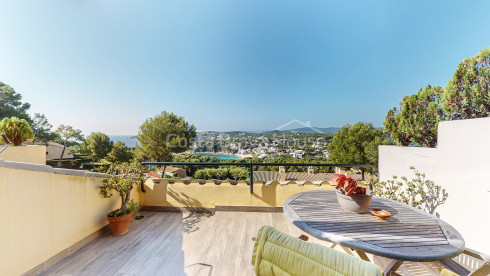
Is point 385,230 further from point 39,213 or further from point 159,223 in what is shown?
point 39,213

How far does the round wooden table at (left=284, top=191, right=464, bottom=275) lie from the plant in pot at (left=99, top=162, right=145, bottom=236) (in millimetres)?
2138

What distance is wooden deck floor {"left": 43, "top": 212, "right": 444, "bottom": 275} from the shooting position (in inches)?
62.5

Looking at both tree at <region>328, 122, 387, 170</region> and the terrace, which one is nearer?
the terrace

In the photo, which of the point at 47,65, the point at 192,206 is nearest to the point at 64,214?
the point at 192,206

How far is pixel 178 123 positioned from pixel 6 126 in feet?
42.6

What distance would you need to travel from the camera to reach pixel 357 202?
1.24m

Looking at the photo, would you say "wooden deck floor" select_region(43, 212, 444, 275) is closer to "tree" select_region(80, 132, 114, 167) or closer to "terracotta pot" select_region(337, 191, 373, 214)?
"terracotta pot" select_region(337, 191, 373, 214)

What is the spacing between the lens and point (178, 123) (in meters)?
15.2

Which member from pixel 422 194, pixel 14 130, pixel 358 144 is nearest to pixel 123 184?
pixel 14 130

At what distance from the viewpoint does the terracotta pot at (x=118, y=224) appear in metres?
2.15

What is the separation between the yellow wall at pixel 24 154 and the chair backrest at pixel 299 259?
375 cm

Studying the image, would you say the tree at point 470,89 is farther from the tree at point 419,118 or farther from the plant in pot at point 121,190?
the plant in pot at point 121,190

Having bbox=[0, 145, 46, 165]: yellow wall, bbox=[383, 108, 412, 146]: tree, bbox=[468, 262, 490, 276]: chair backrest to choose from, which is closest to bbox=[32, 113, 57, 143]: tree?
bbox=[0, 145, 46, 165]: yellow wall

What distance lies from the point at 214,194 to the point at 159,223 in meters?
0.88
